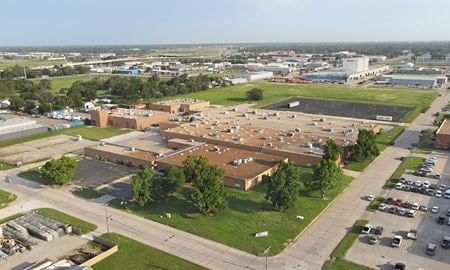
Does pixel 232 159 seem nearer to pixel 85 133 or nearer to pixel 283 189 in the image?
pixel 283 189

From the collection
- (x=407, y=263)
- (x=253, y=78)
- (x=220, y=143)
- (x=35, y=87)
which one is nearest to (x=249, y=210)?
(x=407, y=263)

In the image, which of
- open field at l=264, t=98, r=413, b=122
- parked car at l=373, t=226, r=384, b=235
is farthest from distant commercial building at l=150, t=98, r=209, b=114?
parked car at l=373, t=226, r=384, b=235

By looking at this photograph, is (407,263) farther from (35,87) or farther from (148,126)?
(35,87)

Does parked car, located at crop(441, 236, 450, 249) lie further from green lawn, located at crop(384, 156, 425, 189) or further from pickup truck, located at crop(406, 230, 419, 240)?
green lawn, located at crop(384, 156, 425, 189)

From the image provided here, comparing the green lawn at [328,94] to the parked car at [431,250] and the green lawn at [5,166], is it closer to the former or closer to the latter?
the green lawn at [5,166]

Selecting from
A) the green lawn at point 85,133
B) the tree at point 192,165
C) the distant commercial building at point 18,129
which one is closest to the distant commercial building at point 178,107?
the green lawn at point 85,133
